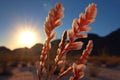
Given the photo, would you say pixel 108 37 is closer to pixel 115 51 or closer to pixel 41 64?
pixel 115 51

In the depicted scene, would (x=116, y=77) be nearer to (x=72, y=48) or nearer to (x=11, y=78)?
(x=11, y=78)

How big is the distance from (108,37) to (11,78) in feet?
166

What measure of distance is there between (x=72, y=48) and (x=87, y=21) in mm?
156

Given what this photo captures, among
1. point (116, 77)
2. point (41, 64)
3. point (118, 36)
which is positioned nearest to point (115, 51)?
point (118, 36)

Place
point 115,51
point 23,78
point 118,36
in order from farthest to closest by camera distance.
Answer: point 118,36
point 115,51
point 23,78

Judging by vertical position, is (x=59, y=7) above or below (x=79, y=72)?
above

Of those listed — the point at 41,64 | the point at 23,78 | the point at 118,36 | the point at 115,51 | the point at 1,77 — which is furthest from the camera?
the point at 118,36

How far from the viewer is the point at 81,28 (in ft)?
4.49

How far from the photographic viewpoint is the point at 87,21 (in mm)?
1340

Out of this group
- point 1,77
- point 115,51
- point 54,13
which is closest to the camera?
point 54,13

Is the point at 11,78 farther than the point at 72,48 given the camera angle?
Yes

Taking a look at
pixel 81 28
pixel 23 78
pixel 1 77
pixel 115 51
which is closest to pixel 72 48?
pixel 81 28

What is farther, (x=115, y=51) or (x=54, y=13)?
(x=115, y=51)

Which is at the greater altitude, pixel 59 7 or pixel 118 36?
pixel 118 36
